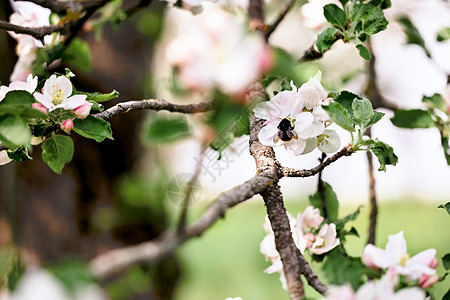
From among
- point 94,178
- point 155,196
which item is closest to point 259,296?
point 155,196

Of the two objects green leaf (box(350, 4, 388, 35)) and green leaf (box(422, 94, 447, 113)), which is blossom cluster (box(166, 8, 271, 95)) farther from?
green leaf (box(422, 94, 447, 113))

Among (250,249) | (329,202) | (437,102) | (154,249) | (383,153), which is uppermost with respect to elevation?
(154,249)

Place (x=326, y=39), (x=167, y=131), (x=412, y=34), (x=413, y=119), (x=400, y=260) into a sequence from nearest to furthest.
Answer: (x=167, y=131) < (x=400, y=260) < (x=326, y=39) < (x=413, y=119) < (x=412, y=34)

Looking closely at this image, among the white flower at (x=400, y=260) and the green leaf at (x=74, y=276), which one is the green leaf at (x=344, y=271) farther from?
the green leaf at (x=74, y=276)

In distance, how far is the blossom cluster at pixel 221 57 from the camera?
60 cm

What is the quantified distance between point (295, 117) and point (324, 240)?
23cm

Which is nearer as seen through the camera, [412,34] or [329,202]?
[329,202]

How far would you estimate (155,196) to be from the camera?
7.77ft

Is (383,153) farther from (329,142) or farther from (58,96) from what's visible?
(58,96)

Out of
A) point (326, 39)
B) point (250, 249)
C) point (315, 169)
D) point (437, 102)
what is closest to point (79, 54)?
point (326, 39)

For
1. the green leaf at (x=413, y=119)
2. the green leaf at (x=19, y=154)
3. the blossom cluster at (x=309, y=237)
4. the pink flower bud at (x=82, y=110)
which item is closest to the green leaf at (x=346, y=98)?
the blossom cluster at (x=309, y=237)

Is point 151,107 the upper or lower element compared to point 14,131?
lower

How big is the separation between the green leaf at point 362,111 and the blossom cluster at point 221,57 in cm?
20

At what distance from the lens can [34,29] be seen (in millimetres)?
982
